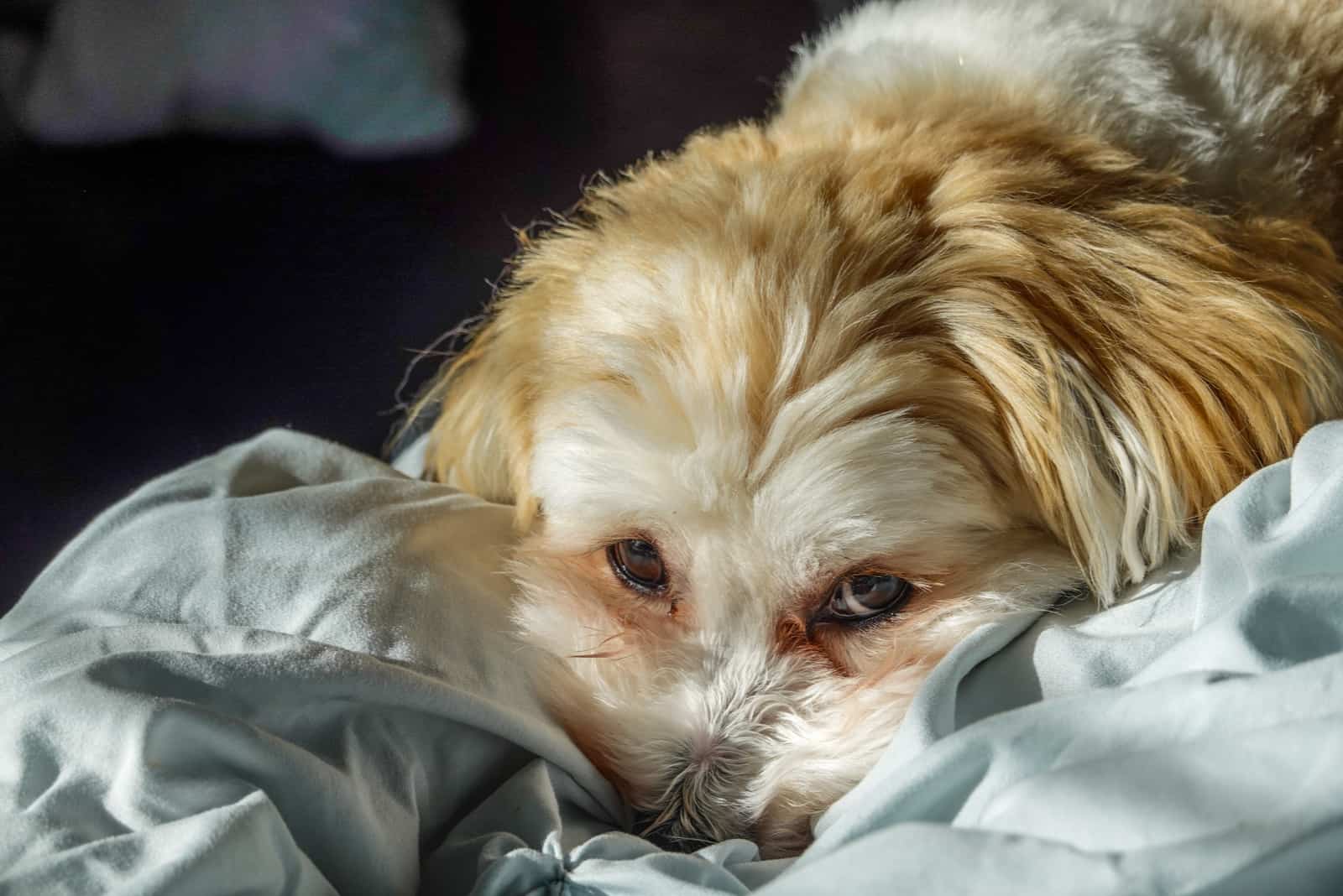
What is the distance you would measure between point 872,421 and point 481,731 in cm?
46

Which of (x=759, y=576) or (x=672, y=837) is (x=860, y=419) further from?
(x=672, y=837)

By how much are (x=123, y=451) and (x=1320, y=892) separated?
122 cm

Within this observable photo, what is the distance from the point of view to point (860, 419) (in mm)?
1144

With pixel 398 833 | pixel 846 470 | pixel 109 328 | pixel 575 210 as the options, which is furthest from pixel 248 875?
pixel 575 210

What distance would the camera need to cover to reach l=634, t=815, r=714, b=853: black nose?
1153 millimetres

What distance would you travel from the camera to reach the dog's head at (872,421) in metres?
1.15

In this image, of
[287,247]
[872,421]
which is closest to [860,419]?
[872,421]

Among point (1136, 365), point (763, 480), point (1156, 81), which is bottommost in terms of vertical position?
point (763, 480)

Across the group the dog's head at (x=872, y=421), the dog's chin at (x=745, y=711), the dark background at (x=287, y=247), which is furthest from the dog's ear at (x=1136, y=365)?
the dark background at (x=287, y=247)

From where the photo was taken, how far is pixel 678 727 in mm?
1218

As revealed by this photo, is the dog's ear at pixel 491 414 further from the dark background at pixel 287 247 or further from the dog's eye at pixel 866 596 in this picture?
the dog's eye at pixel 866 596

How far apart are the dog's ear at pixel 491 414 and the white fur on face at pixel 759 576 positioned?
0.11 m

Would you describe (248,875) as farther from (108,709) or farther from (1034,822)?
(1034,822)

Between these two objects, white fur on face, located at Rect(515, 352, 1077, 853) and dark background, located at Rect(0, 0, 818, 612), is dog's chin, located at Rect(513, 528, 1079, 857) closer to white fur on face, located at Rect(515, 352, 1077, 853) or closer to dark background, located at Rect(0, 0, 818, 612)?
white fur on face, located at Rect(515, 352, 1077, 853)
